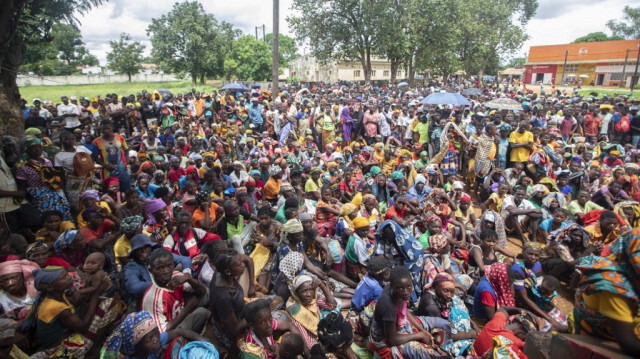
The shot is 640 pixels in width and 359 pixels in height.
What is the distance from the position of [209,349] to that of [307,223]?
2042 mm

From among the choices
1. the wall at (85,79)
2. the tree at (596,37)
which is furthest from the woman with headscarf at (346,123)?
the tree at (596,37)

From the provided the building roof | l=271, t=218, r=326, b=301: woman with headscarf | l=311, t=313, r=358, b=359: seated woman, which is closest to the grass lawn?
l=271, t=218, r=326, b=301: woman with headscarf

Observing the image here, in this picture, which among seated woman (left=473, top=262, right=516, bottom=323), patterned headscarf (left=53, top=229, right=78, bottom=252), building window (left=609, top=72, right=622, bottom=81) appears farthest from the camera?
building window (left=609, top=72, right=622, bottom=81)

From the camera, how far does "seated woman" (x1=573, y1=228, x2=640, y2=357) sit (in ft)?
5.25

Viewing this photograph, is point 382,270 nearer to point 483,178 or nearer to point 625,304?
point 625,304

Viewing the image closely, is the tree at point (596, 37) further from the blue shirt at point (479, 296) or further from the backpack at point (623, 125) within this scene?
the blue shirt at point (479, 296)

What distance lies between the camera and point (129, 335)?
244cm

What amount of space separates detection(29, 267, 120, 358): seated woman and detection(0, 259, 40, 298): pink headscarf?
12.7 inches

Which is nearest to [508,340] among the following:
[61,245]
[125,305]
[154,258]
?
[154,258]

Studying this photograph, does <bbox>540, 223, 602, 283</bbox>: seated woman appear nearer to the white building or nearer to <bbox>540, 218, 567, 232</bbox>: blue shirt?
<bbox>540, 218, 567, 232</bbox>: blue shirt

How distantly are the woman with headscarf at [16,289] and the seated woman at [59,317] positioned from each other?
305 mm

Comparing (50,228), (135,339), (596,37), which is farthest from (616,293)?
(596,37)

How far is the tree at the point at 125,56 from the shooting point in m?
44.9

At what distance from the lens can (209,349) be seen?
2.62 m
